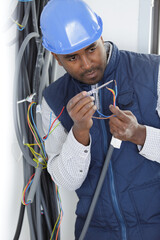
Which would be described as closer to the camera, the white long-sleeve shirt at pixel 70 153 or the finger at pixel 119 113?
the finger at pixel 119 113

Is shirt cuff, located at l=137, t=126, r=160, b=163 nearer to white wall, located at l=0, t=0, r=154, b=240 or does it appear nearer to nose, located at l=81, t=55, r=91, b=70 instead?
nose, located at l=81, t=55, r=91, b=70

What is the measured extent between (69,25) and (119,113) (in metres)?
0.37

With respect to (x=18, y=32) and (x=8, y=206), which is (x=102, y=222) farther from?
(x=18, y=32)

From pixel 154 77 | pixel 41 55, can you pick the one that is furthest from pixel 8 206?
pixel 154 77

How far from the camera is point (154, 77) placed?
119cm

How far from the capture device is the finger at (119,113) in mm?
1016

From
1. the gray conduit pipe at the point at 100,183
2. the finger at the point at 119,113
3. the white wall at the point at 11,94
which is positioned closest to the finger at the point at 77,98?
the finger at the point at 119,113

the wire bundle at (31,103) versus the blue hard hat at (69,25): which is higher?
the blue hard hat at (69,25)

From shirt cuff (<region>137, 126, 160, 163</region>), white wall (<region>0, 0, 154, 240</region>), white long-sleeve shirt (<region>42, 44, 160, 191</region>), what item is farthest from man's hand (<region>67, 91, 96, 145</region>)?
white wall (<region>0, 0, 154, 240</region>)

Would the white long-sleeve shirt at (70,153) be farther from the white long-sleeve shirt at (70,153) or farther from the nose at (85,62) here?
the nose at (85,62)

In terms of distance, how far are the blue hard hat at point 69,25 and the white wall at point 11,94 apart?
33 centimetres

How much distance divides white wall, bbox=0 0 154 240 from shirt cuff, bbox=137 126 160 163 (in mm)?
554

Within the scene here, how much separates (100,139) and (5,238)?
70 centimetres

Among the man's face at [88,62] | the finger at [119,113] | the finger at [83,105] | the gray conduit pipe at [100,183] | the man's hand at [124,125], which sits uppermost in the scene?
the man's face at [88,62]
